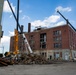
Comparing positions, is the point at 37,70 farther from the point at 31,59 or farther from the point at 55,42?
the point at 55,42

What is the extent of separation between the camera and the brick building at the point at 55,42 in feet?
215

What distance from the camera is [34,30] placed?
84125 millimetres

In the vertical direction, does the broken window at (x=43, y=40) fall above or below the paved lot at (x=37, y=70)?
above

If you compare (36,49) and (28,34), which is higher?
(28,34)

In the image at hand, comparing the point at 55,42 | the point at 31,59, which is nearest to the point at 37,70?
the point at 31,59

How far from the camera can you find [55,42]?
69.9 m

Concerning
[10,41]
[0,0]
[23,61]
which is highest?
[10,41]

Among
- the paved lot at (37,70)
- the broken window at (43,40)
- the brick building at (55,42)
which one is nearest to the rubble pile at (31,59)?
the paved lot at (37,70)

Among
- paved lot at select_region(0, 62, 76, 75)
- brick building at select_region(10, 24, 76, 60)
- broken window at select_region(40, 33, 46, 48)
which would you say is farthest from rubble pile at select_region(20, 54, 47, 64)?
broken window at select_region(40, 33, 46, 48)

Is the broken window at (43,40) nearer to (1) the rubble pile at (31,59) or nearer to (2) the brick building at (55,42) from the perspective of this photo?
(2) the brick building at (55,42)

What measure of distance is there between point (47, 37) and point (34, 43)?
28.2 feet

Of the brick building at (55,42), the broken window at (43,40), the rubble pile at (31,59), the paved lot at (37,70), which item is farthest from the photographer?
the broken window at (43,40)

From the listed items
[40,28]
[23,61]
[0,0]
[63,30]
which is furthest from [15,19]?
[0,0]

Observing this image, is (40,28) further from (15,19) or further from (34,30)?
(15,19)
